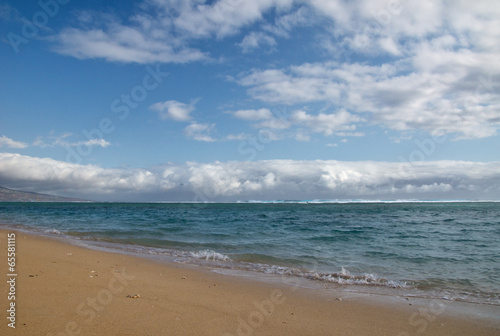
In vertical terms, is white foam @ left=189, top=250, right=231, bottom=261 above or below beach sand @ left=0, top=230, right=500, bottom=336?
below

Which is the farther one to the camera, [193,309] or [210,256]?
[210,256]

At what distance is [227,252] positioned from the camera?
1395cm

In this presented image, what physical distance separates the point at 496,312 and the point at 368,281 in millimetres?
3035

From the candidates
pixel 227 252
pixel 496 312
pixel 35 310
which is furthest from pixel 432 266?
pixel 35 310

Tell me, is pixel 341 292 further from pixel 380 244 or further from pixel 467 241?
pixel 467 241

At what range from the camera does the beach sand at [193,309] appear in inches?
185

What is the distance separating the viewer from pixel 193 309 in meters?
5.66

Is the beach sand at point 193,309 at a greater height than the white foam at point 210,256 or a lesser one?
greater

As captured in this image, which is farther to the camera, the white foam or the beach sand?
the white foam

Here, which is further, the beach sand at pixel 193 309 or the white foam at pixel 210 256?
the white foam at pixel 210 256

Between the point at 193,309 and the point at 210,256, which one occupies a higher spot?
the point at 193,309

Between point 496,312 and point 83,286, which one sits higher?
point 83,286

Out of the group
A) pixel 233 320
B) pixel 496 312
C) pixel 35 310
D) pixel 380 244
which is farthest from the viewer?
pixel 380 244

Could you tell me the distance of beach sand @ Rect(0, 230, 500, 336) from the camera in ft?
15.4
